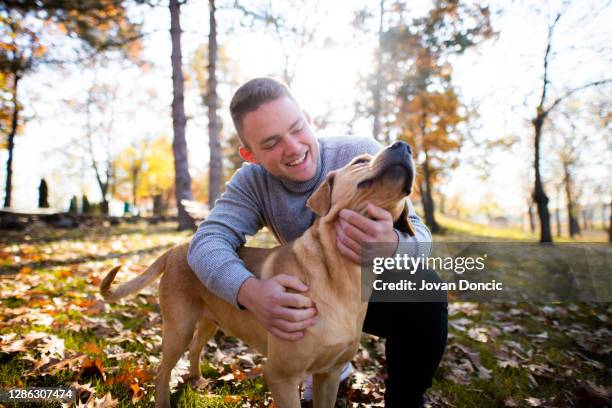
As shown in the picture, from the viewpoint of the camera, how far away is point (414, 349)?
2412 mm

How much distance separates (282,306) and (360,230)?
0.62 metres

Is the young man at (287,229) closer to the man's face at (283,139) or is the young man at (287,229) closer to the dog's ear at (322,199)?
the man's face at (283,139)

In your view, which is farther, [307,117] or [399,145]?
[307,117]

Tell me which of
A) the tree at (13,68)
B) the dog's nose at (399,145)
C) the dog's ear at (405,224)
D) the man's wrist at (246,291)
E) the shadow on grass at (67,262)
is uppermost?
the tree at (13,68)

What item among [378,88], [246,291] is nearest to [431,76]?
[378,88]

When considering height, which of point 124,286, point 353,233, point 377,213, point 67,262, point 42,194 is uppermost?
point 42,194

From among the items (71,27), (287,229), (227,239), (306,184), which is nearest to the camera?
(227,239)

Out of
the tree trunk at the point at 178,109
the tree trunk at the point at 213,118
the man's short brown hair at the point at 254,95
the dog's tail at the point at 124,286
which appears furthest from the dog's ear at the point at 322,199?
the tree trunk at the point at 178,109

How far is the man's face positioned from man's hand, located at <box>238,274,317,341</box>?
926 millimetres

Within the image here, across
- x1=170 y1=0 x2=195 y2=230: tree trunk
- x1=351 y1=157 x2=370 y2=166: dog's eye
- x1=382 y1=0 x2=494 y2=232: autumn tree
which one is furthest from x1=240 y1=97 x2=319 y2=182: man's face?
x1=382 y1=0 x2=494 y2=232: autumn tree

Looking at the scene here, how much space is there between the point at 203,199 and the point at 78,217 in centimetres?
3144

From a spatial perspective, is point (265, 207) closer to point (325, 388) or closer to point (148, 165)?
point (325, 388)

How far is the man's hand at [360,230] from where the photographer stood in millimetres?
1997

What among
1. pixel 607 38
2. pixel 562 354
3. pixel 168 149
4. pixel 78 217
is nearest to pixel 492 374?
pixel 562 354
